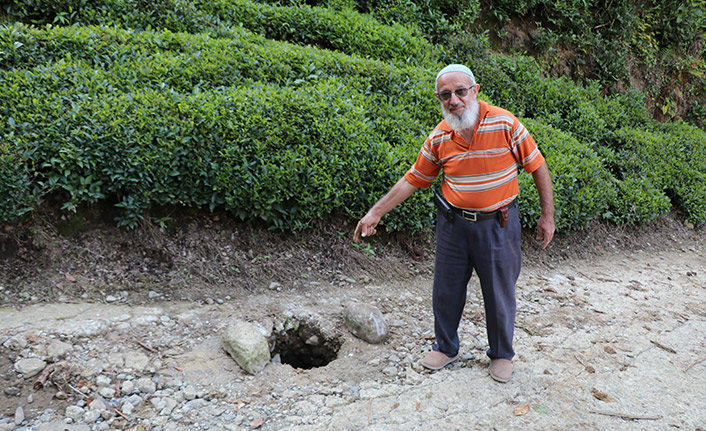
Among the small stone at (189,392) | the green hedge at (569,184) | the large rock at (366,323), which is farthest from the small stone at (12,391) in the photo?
the green hedge at (569,184)

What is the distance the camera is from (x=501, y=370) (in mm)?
3309

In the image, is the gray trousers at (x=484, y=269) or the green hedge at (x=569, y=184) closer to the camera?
the gray trousers at (x=484, y=269)

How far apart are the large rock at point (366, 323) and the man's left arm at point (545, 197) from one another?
143 centimetres

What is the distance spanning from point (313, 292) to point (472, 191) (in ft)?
6.41

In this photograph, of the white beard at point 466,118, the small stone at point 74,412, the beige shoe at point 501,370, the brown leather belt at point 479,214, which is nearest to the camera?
the small stone at point 74,412

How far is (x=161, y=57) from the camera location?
512 cm

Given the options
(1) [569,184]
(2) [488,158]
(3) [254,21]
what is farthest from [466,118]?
(3) [254,21]

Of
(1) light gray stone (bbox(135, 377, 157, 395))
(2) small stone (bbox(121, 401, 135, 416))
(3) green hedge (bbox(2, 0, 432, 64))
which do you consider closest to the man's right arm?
(1) light gray stone (bbox(135, 377, 157, 395))

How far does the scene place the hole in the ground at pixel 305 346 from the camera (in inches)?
155

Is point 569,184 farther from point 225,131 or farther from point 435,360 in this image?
point 225,131

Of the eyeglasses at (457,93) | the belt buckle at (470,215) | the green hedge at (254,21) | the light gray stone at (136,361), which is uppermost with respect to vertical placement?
the green hedge at (254,21)

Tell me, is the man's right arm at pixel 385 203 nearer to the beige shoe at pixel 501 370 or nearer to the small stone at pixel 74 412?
the beige shoe at pixel 501 370

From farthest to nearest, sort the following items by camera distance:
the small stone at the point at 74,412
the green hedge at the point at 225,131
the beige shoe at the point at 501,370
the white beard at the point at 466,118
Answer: the green hedge at the point at 225,131 < the beige shoe at the point at 501,370 < the white beard at the point at 466,118 < the small stone at the point at 74,412

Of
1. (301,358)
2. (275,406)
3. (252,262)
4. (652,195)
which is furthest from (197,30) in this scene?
(652,195)
